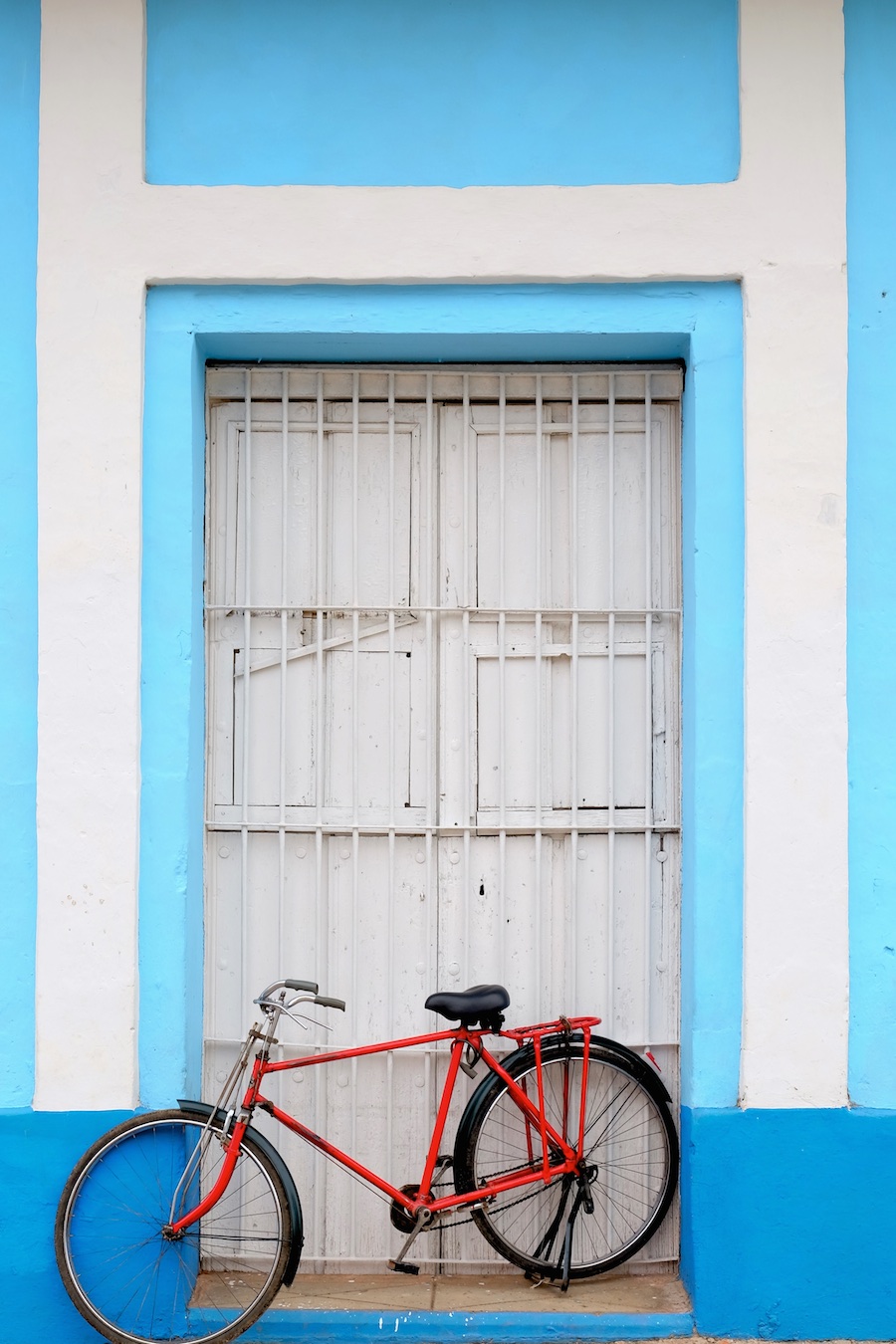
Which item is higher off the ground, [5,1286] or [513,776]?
[513,776]

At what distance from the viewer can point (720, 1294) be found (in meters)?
3.52

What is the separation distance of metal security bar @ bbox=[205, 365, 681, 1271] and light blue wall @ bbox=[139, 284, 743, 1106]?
0.24 m

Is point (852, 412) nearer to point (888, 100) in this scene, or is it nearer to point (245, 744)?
point (888, 100)

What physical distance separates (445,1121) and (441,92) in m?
3.27

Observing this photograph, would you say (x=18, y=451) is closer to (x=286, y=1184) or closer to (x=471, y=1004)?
(x=471, y=1004)

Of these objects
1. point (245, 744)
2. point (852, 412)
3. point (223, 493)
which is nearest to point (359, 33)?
point (223, 493)

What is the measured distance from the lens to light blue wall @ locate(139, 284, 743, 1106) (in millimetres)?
3584

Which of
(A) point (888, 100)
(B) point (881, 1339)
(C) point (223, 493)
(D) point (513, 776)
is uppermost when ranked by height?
(A) point (888, 100)

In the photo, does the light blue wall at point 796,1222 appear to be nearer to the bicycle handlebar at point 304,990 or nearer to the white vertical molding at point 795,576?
the white vertical molding at point 795,576

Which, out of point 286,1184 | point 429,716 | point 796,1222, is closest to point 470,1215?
point 286,1184

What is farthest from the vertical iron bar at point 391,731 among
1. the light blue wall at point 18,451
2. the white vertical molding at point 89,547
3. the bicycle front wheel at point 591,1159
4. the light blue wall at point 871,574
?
the light blue wall at point 871,574

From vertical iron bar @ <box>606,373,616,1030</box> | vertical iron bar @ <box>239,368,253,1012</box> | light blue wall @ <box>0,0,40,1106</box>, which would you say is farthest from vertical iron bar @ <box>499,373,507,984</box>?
light blue wall @ <box>0,0,40,1106</box>

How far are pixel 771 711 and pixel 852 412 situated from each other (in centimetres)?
98

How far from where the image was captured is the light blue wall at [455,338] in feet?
11.8
